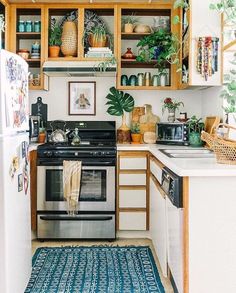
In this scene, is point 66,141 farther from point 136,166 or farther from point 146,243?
point 146,243

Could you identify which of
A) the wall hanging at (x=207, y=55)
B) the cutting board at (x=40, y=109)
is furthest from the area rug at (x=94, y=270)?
the wall hanging at (x=207, y=55)

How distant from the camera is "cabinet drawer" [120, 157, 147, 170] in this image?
3898 millimetres

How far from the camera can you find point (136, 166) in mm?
3902

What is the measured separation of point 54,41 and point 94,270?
99.6 inches

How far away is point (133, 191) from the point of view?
12.9ft

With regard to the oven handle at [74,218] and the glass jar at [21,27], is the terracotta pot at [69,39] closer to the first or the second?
the glass jar at [21,27]

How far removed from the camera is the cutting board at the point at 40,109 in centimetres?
457

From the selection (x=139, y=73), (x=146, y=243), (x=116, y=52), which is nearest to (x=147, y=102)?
(x=139, y=73)

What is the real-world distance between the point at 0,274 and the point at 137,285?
1.10 meters

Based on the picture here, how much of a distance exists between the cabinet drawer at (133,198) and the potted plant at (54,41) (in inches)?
66.7

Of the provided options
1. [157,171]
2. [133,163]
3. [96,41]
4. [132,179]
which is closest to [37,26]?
[96,41]

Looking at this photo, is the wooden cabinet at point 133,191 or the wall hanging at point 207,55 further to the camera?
the wooden cabinet at point 133,191

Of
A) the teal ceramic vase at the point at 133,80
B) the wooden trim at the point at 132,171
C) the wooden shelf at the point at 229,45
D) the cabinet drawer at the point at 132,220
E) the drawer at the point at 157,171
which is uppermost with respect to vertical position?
the wooden shelf at the point at 229,45

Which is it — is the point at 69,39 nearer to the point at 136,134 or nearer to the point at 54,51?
the point at 54,51
